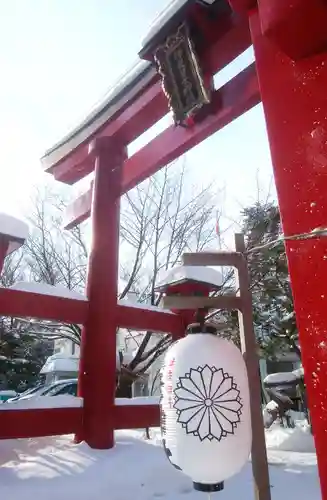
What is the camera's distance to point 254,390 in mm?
2463

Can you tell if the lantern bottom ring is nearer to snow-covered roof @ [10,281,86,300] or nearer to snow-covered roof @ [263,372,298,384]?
snow-covered roof @ [10,281,86,300]

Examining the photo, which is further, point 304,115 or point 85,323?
point 85,323

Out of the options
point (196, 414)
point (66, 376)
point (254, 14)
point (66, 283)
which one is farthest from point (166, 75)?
point (66, 376)

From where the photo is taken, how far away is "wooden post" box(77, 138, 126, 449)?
13.6ft

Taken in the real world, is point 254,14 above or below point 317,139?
above

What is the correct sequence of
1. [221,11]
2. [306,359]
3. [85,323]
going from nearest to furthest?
1. [306,359]
2. [221,11]
3. [85,323]

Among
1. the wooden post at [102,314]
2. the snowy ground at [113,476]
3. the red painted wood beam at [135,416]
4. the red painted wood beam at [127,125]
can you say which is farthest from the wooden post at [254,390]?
the red painted wood beam at [127,125]

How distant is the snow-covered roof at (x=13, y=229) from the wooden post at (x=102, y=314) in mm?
969

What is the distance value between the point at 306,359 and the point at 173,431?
0.89m

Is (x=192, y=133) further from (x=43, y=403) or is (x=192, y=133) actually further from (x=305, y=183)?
(x=43, y=403)

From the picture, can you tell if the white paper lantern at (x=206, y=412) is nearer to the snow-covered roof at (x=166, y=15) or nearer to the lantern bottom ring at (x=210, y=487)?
the lantern bottom ring at (x=210, y=487)

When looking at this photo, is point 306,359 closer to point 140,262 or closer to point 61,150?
point 61,150

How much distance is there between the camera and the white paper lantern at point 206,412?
6.60 ft

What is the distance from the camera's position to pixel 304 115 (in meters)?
1.89
